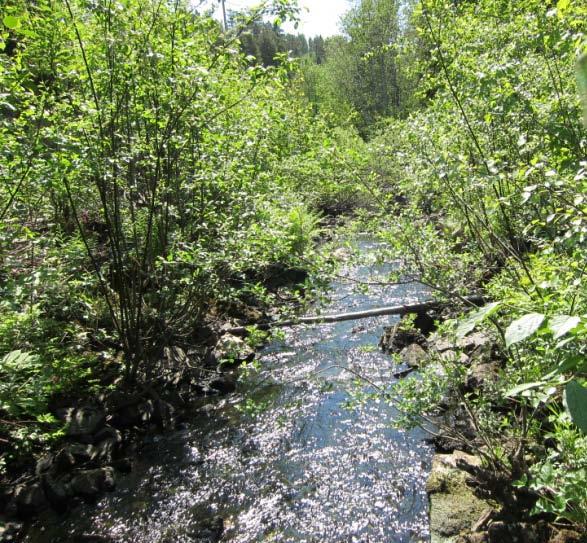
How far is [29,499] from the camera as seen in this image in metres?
5.13

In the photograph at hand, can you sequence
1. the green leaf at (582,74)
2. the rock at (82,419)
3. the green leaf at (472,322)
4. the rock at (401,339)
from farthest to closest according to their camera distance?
the rock at (401,339)
the rock at (82,419)
the green leaf at (472,322)
the green leaf at (582,74)

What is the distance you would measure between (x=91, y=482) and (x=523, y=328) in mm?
5843

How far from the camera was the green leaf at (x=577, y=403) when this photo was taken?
90 centimetres

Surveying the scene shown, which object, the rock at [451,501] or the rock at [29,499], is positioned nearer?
the rock at [451,501]

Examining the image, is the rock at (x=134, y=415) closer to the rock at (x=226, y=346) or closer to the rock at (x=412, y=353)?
the rock at (x=226, y=346)

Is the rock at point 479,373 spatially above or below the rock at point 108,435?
below

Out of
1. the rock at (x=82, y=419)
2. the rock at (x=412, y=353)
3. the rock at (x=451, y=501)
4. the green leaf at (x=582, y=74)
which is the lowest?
the rock at (x=451, y=501)

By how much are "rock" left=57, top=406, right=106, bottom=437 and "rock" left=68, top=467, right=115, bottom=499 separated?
0.63m

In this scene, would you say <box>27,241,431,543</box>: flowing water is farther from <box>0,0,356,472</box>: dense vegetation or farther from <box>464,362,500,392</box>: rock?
<box>0,0,356,472</box>: dense vegetation

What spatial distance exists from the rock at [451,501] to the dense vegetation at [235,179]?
467mm

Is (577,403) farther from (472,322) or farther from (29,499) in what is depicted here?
(29,499)

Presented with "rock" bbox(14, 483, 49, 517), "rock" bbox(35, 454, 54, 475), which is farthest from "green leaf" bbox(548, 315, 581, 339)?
"rock" bbox(35, 454, 54, 475)

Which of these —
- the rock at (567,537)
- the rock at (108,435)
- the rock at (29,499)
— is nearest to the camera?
the rock at (567,537)

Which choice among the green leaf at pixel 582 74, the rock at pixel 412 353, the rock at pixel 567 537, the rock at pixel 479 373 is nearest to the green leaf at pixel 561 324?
the green leaf at pixel 582 74
